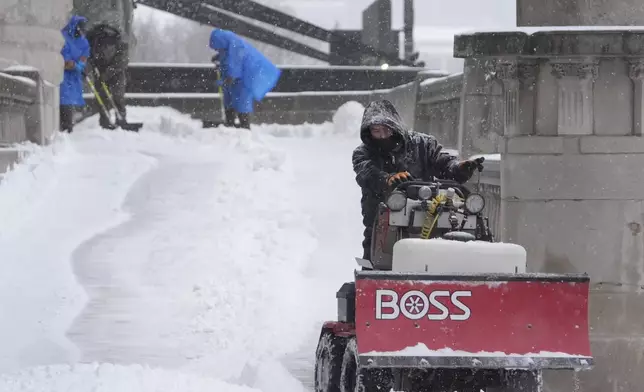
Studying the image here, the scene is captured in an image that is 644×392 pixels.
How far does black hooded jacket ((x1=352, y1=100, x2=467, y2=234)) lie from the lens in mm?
7395

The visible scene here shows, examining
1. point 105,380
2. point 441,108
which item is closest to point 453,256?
point 105,380

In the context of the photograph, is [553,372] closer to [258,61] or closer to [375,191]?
[375,191]

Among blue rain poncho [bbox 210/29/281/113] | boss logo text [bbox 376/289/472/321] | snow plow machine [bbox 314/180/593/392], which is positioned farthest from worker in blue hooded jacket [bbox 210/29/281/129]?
boss logo text [bbox 376/289/472/321]

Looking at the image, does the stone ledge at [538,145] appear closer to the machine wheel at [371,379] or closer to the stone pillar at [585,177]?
the stone pillar at [585,177]

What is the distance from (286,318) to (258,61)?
12066 millimetres

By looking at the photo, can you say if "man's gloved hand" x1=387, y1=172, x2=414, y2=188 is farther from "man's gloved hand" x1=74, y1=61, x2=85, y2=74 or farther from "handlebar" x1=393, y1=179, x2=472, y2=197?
"man's gloved hand" x1=74, y1=61, x2=85, y2=74

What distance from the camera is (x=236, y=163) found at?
53.9 ft

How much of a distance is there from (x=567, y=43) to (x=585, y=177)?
40.5 inches

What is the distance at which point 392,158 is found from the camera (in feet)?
25.0

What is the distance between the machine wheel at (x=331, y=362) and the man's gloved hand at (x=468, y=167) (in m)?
1.26

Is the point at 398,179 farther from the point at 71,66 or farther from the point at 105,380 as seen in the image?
the point at 71,66

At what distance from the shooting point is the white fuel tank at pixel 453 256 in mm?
6418

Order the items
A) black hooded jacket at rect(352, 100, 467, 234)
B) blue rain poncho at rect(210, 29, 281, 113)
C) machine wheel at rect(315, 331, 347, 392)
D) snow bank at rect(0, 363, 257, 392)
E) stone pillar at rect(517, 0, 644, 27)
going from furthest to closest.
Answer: blue rain poncho at rect(210, 29, 281, 113) < stone pillar at rect(517, 0, 644, 27) < black hooded jacket at rect(352, 100, 467, 234) < machine wheel at rect(315, 331, 347, 392) < snow bank at rect(0, 363, 257, 392)

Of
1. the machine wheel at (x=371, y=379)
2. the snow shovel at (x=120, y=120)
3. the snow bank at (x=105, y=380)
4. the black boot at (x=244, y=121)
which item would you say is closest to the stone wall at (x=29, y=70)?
the snow shovel at (x=120, y=120)
